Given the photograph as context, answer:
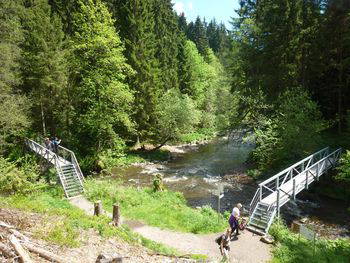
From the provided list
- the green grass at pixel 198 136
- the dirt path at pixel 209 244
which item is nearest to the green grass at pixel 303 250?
the dirt path at pixel 209 244

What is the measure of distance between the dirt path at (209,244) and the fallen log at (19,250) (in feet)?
23.2

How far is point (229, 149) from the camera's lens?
133 feet

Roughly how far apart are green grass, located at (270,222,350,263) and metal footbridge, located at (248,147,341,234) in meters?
0.63

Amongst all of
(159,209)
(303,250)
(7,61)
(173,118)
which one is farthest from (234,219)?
(173,118)

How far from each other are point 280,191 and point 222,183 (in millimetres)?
9146

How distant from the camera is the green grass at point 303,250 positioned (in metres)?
12.7

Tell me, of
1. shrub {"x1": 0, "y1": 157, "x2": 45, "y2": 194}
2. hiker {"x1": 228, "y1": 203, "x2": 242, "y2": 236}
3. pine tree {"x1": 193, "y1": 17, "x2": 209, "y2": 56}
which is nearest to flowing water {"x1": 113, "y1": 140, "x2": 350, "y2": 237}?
hiker {"x1": 228, "y1": 203, "x2": 242, "y2": 236}

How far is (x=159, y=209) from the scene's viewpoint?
1742 cm

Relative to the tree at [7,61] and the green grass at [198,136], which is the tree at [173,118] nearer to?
the green grass at [198,136]

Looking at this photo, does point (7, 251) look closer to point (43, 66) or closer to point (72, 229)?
point (72, 229)

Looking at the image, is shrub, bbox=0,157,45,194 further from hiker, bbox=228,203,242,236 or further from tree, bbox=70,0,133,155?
hiker, bbox=228,203,242,236

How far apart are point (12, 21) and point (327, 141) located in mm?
24286

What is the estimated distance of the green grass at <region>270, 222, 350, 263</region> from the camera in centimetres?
1267

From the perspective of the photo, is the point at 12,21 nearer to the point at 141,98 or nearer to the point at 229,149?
the point at 141,98
